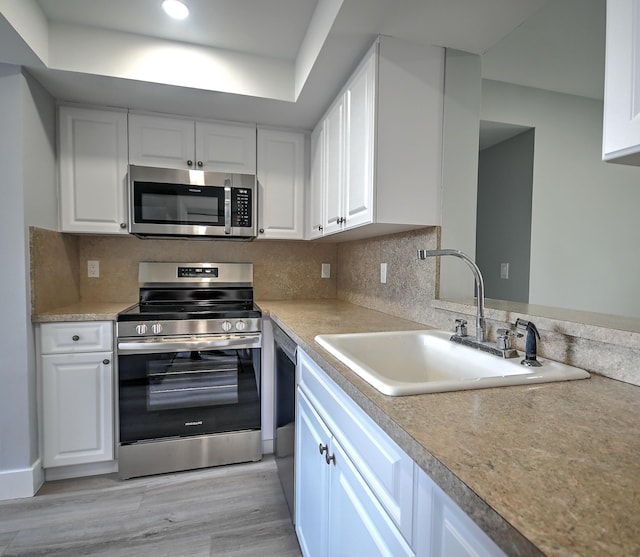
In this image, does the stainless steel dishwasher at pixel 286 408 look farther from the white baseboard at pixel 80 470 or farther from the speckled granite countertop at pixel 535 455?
the white baseboard at pixel 80 470

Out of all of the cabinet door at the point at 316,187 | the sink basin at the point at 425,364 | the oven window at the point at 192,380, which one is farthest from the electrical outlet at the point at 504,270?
the oven window at the point at 192,380

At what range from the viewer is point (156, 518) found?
5.56 ft

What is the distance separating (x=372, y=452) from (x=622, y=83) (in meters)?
0.88

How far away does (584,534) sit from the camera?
37 cm

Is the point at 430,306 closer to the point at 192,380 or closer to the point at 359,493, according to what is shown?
the point at 359,493

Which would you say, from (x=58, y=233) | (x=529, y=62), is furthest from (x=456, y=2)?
(x=58, y=233)

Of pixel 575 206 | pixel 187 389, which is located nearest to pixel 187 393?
pixel 187 389

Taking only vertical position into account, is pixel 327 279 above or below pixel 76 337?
above

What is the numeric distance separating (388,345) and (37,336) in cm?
183

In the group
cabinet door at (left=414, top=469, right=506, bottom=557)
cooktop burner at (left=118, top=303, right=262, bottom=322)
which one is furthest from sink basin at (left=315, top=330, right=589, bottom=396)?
cooktop burner at (left=118, top=303, right=262, bottom=322)

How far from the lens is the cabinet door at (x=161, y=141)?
7.36 feet

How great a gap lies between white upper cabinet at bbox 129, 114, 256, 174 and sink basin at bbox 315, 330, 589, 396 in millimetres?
1619

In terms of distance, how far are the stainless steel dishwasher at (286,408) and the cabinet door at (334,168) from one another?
690mm

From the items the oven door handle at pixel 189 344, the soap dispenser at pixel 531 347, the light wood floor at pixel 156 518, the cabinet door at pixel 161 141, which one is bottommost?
the light wood floor at pixel 156 518
